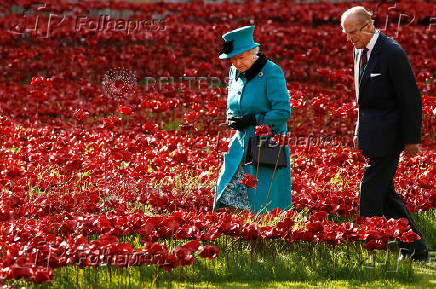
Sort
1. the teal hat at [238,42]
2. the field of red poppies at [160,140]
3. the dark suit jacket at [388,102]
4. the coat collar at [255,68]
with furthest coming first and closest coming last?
the coat collar at [255,68] < the teal hat at [238,42] < the dark suit jacket at [388,102] < the field of red poppies at [160,140]

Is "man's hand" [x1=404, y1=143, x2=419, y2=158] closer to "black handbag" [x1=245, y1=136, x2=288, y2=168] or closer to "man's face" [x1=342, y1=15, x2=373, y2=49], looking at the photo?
"man's face" [x1=342, y1=15, x2=373, y2=49]

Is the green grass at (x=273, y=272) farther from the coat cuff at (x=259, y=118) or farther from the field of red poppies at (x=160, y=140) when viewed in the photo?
the coat cuff at (x=259, y=118)

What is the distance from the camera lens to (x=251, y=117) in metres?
6.03

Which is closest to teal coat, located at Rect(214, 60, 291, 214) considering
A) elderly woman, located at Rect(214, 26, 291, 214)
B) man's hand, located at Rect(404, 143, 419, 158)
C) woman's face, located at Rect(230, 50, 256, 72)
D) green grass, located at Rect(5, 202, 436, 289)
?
elderly woman, located at Rect(214, 26, 291, 214)

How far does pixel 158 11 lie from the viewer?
18938mm

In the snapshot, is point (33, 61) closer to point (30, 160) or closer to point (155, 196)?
point (30, 160)

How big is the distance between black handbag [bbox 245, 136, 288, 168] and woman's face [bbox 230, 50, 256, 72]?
0.60m

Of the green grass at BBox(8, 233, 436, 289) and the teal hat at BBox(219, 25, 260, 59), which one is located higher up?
the teal hat at BBox(219, 25, 260, 59)

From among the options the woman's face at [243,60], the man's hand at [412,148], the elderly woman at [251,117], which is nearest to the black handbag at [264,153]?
the elderly woman at [251,117]

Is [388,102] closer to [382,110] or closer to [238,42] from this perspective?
[382,110]

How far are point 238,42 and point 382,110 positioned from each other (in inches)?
50.5

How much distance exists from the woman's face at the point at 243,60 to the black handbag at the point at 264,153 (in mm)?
600

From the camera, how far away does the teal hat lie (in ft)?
19.2

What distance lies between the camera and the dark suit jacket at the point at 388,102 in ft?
17.6
